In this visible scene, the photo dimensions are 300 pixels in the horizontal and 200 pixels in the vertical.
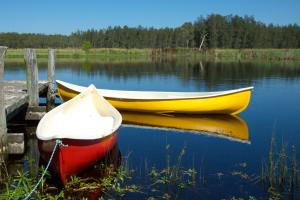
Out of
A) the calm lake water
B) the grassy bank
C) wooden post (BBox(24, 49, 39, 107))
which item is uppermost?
the grassy bank

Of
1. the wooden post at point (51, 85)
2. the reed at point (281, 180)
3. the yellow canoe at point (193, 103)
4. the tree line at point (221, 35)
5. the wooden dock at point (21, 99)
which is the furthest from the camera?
the tree line at point (221, 35)

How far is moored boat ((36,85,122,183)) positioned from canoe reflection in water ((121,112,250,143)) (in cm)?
328

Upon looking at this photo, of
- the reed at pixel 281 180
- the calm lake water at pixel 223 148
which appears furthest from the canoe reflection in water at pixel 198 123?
the reed at pixel 281 180

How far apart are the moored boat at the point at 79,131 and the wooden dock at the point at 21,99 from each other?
0.80 meters

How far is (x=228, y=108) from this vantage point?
48.3 ft

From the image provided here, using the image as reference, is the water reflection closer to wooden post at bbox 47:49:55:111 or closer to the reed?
wooden post at bbox 47:49:55:111

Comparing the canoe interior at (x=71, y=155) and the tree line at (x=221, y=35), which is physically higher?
the tree line at (x=221, y=35)

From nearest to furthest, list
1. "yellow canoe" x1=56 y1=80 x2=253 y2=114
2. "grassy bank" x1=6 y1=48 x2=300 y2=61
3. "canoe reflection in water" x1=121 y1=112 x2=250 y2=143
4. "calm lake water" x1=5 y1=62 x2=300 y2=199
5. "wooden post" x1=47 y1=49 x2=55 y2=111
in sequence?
1. "calm lake water" x1=5 y1=62 x2=300 y2=199
2. "canoe reflection in water" x1=121 y1=112 x2=250 y2=143
3. "yellow canoe" x1=56 y1=80 x2=253 y2=114
4. "wooden post" x1=47 y1=49 x2=55 y2=111
5. "grassy bank" x1=6 y1=48 x2=300 y2=61

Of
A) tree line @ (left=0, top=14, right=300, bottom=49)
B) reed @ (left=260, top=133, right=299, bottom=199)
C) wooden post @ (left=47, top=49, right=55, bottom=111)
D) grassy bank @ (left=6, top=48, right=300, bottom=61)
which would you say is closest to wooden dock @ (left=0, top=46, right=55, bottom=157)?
wooden post @ (left=47, top=49, right=55, bottom=111)

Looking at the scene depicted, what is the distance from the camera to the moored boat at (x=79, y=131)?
7.27 meters

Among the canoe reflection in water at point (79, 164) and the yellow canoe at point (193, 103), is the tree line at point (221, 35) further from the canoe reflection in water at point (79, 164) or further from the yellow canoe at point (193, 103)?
the canoe reflection in water at point (79, 164)

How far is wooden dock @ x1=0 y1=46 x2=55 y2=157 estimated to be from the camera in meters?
8.23

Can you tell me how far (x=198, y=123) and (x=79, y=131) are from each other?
5770 mm

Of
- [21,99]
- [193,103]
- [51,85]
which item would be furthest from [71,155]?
[51,85]
